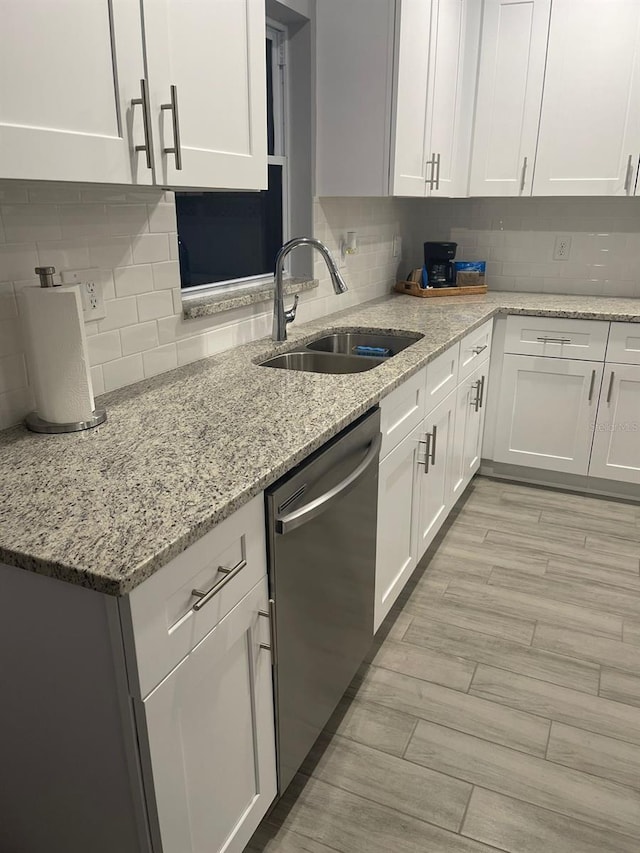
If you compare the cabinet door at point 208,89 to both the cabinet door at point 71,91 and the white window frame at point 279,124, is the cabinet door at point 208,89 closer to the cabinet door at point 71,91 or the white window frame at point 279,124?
the cabinet door at point 71,91

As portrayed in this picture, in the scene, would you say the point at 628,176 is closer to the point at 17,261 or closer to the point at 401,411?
the point at 401,411

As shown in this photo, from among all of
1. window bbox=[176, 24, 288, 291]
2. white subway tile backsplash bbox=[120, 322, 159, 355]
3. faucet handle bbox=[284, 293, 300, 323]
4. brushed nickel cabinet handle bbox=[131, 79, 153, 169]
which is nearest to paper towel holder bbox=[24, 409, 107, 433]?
white subway tile backsplash bbox=[120, 322, 159, 355]

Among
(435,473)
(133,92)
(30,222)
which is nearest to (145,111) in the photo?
(133,92)

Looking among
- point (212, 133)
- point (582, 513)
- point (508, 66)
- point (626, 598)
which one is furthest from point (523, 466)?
point (212, 133)

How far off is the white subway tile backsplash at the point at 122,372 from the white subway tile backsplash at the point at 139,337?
0.02 meters

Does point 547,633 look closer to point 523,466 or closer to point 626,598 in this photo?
point 626,598

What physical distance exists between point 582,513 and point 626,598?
720 millimetres

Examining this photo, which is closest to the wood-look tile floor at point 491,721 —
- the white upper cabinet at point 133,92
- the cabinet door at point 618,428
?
the cabinet door at point 618,428

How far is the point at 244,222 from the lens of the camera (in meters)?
2.47

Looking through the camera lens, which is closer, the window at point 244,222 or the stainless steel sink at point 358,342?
the window at point 244,222

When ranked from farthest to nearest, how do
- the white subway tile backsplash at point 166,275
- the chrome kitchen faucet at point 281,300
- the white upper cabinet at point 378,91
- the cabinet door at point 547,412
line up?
the cabinet door at point 547,412, the white upper cabinet at point 378,91, the chrome kitchen faucet at point 281,300, the white subway tile backsplash at point 166,275

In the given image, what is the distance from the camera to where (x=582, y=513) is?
3102mm

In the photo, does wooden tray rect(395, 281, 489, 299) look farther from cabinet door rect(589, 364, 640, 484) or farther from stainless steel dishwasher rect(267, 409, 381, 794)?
stainless steel dishwasher rect(267, 409, 381, 794)

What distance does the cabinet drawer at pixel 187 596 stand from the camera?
0.93 meters
